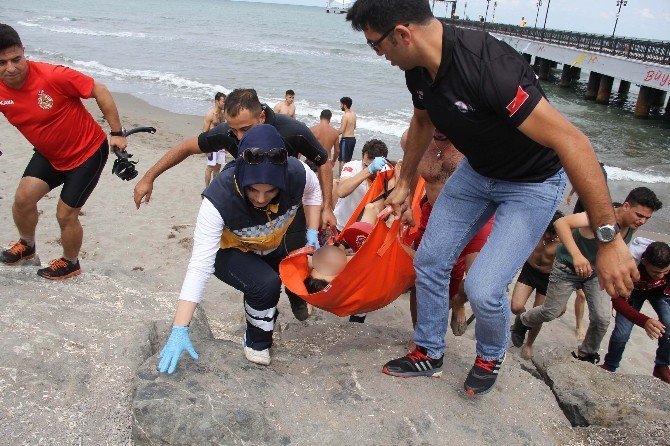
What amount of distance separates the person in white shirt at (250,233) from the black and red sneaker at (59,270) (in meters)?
1.84

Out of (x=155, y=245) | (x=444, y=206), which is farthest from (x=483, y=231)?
(x=155, y=245)

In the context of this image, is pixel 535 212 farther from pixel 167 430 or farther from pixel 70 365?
pixel 70 365

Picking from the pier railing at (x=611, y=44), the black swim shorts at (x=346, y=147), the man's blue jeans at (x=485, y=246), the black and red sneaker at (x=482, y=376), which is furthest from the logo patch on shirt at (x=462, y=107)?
the pier railing at (x=611, y=44)

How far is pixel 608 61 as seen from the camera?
25.8 metres

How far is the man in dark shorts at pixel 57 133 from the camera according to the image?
392 cm

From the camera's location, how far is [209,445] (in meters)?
2.45

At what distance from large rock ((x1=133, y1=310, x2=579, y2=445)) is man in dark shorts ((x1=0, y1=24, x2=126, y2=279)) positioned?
177 cm

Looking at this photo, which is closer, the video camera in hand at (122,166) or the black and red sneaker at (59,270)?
the video camera in hand at (122,166)

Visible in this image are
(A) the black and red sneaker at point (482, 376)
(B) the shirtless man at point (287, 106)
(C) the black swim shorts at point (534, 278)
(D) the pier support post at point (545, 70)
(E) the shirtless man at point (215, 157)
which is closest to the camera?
(A) the black and red sneaker at point (482, 376)

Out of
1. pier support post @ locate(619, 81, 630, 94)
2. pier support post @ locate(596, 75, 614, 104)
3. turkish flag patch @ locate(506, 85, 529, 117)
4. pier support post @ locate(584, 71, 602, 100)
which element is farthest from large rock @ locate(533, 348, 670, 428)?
pier support post @ locate(619, 81, 630, 94)

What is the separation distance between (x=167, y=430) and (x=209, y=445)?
7.9 inches

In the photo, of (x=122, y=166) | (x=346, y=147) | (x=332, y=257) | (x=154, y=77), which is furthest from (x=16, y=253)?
(x=154, y=77)

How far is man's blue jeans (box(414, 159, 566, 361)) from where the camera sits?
253 cm

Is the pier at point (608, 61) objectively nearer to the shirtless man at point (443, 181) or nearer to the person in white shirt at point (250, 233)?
the shirtless man at point (443, 181)
